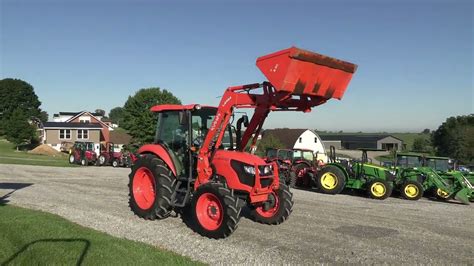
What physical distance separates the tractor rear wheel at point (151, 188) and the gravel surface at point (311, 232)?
9.2 inches

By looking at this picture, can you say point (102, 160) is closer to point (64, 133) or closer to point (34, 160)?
point (34, 160)

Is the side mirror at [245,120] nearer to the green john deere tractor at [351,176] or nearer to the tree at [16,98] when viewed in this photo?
the green john deere tractor at [351,176]

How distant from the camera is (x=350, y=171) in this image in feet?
53.4

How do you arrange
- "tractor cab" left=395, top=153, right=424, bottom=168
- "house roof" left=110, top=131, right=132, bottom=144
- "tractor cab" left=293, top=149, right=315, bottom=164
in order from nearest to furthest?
1. "tractor cab" left=395, top=153, right=424, bottom=168
2. "tractor cab" left=293, top=149, right=315, bottom=164
3. "house roof" left=110, top=131, right=132, bottom=144

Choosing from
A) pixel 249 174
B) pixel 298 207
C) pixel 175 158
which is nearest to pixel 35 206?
pixel 175 158

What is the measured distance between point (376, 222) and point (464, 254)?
2.64 m

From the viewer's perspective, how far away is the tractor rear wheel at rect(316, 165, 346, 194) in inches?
619

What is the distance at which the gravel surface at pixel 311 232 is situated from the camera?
6.74 metres

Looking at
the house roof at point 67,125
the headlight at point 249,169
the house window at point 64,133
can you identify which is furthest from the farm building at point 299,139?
the headlight at point 249,169

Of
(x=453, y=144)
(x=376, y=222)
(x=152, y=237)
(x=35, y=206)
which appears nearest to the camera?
(x=152, y=237)

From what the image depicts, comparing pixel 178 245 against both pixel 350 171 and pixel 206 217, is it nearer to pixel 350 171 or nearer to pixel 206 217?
pixel 206 217

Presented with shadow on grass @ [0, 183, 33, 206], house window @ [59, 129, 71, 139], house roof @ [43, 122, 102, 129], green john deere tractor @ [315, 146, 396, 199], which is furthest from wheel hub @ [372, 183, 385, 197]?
house window @ [59, 129, 71, 139]

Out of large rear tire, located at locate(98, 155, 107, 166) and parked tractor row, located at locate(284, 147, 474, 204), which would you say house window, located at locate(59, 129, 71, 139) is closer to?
large rear tire, located at locate(98, 155, 107, 166)

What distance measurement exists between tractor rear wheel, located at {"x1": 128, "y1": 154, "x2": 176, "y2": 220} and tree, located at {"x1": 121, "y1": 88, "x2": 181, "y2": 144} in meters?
40.3
